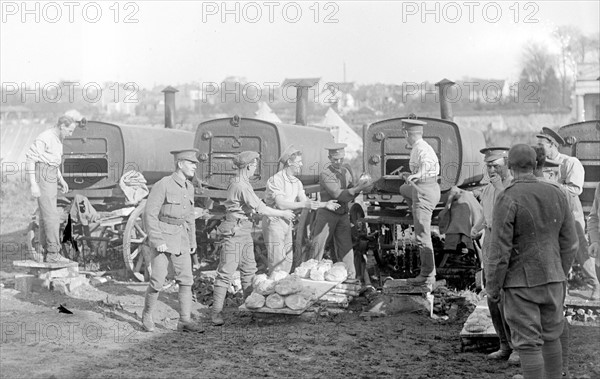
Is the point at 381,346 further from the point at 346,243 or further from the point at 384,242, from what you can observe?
the point at 384,242

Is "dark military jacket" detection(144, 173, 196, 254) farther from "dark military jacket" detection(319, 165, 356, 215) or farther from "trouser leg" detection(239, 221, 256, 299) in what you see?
"dark military jacket" detection(319, 165, 356, 215)

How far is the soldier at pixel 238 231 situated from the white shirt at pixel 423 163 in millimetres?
1916

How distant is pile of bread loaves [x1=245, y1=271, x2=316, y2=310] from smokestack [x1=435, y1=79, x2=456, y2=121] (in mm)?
5442

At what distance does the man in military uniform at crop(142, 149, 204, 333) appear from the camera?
7457mm

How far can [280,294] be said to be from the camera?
7.84 metres

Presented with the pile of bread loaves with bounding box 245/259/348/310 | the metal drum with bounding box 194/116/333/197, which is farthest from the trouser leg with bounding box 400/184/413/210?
the metal drum with bounding box 194/116/333/197

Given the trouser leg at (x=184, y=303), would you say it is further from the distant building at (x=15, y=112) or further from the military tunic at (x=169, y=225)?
the distant building at (x=15, y=112)

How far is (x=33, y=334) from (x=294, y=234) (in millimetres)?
5113

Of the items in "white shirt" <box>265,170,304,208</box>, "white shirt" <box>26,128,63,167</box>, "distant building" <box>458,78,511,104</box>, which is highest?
"distant building" <box>458,78,511,104</box>

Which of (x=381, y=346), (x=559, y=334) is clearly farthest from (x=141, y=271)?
(x=559, y=334)

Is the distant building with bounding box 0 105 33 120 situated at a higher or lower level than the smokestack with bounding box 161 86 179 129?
higher

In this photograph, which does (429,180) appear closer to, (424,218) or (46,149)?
(424,218)

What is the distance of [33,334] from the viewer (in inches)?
288

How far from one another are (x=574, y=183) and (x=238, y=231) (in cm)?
416
